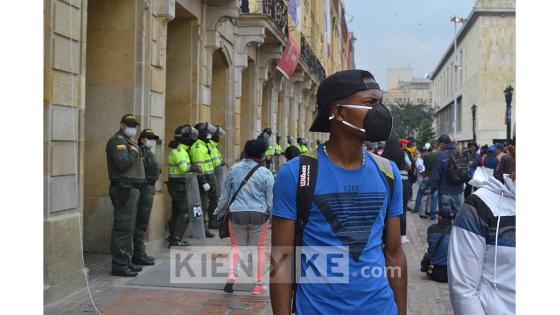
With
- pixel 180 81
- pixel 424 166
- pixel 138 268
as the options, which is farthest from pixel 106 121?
pixel 424 166

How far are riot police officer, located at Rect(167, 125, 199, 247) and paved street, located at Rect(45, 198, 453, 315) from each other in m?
2.15

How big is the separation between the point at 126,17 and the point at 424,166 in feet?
30.3

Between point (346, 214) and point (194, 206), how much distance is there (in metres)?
7.28

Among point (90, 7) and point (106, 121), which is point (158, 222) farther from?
point (90, 7)

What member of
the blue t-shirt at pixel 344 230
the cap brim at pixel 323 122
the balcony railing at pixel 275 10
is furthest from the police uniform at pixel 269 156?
the blue t-shirt at pixel 344 230

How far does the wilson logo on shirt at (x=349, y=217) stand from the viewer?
278cm

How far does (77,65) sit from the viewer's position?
741cm

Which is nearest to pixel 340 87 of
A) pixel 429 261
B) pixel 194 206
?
pixel 429 261

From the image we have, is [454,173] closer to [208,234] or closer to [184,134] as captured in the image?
[208,234]

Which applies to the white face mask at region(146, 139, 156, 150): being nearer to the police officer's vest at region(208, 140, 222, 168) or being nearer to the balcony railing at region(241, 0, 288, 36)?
the police officer's vest at region(208, 140, 222, 168)

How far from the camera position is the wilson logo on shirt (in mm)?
2783

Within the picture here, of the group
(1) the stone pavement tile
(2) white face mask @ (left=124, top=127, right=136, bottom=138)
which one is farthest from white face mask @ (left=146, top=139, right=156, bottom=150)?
(1) the stone pavement tile

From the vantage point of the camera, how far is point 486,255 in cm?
291

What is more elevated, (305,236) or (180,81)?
(180,81)
